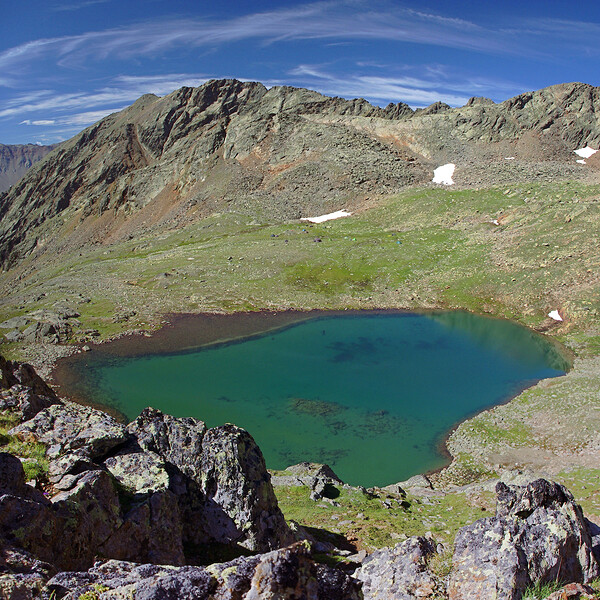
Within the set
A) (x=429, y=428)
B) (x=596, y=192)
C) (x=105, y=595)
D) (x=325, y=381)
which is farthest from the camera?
(x=596, y=192)

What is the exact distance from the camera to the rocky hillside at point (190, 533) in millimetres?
7523

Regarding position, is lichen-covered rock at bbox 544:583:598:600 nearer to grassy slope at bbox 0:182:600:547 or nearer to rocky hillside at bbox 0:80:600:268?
grassy slope at bbox 0:182:600:547

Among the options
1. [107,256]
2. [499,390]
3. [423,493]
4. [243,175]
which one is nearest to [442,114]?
[243,175]

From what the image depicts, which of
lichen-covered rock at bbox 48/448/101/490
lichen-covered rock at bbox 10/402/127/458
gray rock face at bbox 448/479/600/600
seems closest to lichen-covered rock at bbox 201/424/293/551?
lichen-covered rock at bbox 10/402/127/458

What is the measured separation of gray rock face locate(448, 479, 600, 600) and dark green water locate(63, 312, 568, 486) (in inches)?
848

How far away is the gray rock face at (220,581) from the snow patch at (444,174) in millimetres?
119983

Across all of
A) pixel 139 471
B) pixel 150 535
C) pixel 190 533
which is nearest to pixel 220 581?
pixel 150 535

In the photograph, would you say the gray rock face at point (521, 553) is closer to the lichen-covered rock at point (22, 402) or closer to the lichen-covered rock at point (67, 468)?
the lichen-covered rock at point (67, 468)

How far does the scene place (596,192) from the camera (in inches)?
3388

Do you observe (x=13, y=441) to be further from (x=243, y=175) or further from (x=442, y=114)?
(x=442, y=114)

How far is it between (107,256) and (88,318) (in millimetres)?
53711

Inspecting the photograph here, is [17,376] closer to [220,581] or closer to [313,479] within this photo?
[220,581]

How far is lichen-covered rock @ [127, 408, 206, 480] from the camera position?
15.0 m

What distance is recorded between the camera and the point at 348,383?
4769cm
